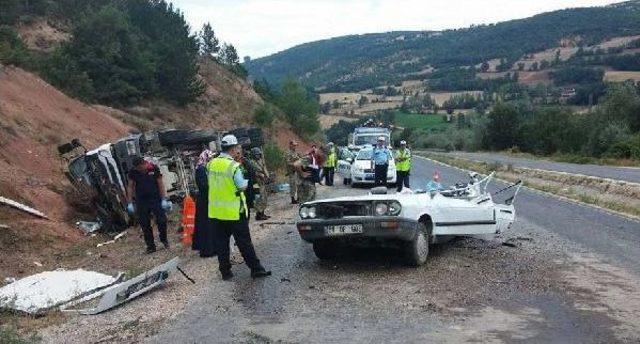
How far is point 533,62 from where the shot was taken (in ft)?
458

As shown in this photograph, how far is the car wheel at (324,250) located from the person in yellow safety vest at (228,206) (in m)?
1.14

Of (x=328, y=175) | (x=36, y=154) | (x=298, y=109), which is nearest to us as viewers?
(x=36, y=154)

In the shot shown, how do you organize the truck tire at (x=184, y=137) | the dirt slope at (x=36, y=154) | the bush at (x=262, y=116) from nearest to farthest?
the dirt slope at (x=36, y=154) → the truck tire at (x=184, y=137) → the bush at (x=262, y=116)

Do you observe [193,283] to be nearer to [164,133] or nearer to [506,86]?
[164,133]

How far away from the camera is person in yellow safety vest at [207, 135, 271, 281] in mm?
8359

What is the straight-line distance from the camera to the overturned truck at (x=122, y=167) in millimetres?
14266

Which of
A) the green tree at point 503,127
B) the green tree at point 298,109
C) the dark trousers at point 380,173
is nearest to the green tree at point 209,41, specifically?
the green tree at point 298,109

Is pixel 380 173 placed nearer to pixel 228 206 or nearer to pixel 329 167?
pixel 329 167

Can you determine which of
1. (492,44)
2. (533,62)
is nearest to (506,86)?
(533,62)

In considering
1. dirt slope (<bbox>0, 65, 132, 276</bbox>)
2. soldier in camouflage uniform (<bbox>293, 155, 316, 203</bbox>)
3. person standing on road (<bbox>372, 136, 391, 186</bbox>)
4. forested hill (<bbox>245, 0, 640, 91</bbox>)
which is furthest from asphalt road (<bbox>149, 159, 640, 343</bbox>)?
forested hill (<bbox>245, 0, 640, 91</bbox>)

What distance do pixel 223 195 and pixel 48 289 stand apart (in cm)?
245

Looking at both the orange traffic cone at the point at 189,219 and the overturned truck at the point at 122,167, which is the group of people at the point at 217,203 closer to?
the orange traffic cone at the point at 189,219

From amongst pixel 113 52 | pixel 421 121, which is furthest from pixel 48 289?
pixel 421 121

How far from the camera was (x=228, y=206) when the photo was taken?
8352 mm
